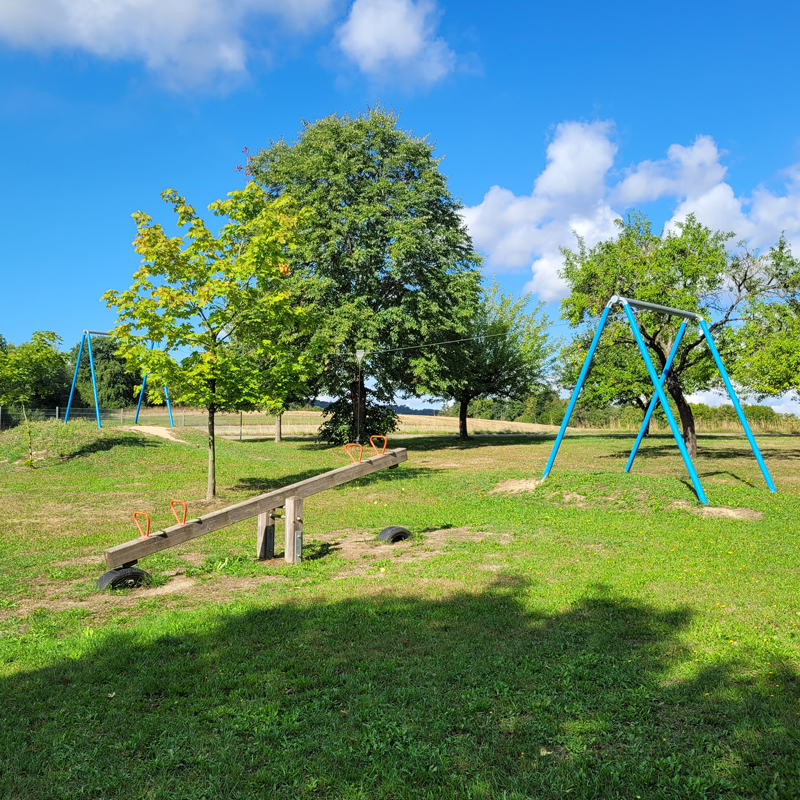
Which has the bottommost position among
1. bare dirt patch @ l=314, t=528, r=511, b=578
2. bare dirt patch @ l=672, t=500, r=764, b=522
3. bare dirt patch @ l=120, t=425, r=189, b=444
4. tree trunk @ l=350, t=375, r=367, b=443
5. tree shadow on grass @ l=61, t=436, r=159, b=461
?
bare dirt patch @ l=314, t=528, r=511, b=578

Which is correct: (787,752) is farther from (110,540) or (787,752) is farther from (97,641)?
(110,540)

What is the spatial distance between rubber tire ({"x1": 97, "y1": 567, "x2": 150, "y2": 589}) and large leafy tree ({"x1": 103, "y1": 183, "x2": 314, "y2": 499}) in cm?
727

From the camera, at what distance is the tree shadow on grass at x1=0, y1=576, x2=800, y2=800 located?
3457 mm

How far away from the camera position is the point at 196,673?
4.90m

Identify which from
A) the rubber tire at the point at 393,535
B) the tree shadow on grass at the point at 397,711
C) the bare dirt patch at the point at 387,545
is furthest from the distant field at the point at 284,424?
the tree shadow on grass at the point at 397,711

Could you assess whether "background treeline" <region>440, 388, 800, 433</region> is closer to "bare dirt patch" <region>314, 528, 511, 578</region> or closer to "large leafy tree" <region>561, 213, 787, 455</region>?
"large leafy tree" <region>561, 213, 787, 455</region>

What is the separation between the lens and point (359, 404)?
28.7m

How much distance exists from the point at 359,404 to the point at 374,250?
7.24 metres

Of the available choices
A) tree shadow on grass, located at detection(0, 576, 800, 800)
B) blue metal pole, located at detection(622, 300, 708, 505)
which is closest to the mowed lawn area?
tree shadow on grass, located at detection(0, 576, 800, 800)

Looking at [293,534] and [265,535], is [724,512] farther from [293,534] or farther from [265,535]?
[265,535]

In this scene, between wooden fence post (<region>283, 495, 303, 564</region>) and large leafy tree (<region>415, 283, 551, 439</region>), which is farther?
large leafy tree (<region>415, 283, 551, 439</region>)

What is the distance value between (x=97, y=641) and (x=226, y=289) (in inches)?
399

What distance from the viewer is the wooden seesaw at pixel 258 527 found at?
7488 millimetres

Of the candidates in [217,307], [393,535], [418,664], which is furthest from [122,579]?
[217,307]
